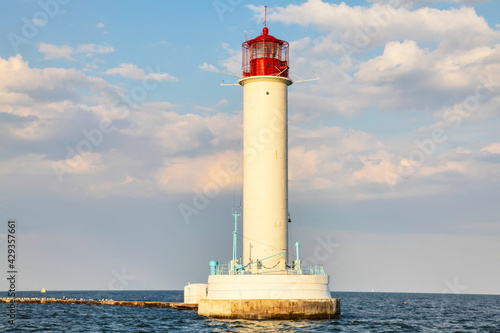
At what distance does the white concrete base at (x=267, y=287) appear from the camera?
4056cm

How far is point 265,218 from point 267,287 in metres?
6.50

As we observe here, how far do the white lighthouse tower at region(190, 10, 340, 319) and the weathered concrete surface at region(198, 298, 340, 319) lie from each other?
70 millimetres

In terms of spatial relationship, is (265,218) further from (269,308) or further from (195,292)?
(195,292)

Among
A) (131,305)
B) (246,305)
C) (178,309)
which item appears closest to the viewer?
(246,305)

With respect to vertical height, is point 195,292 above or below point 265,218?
below

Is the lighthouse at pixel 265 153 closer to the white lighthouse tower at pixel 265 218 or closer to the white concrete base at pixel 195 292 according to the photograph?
the white lighthouse tower at pixel 265 218

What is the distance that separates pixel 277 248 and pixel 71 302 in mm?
49886

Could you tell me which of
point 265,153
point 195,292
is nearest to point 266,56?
point 265,153

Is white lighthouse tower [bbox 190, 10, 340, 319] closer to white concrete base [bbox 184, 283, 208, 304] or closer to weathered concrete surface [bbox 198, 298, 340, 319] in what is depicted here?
weathered concrete surface [bbox 198, 298, 340, 319]

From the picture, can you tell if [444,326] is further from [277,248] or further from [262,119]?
[262,119]

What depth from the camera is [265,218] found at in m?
45.3

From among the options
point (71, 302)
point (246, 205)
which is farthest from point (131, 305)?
point (246, 205)

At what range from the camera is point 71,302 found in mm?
84062

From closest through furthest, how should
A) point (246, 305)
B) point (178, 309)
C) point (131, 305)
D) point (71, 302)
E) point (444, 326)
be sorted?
point (246, 305)
point (444, 326)
point (178, 309)
point (131, 305)
point (71, 302)
